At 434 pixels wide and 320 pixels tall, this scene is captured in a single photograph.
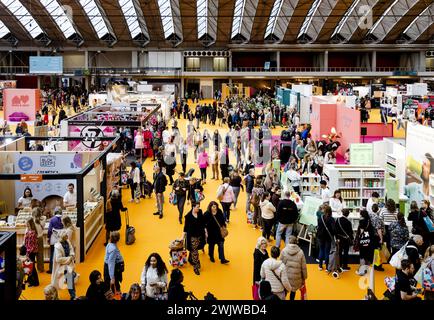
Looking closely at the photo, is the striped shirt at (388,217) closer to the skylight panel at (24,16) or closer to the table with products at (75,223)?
the table with products at (75,223)

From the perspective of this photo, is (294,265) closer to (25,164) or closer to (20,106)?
(25,164)

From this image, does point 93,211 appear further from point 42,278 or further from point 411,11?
point 411,11

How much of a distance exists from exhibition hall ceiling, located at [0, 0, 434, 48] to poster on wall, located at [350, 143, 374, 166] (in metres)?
24.5

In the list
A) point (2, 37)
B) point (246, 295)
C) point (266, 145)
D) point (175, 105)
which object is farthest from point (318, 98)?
point (2, 37)

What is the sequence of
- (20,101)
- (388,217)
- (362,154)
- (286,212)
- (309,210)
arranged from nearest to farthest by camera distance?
1. (286,212)
2. (388,217)
3. (309,210)
4. (362,154)
5. (20,101)

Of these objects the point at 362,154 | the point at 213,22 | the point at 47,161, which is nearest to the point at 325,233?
the point at 362,154

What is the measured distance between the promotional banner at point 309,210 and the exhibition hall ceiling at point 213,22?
2829cm

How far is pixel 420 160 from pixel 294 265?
6.57 m

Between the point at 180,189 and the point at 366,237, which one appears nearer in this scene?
the point at 366,237

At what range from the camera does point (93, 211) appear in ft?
34.7

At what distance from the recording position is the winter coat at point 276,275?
21.4 feet

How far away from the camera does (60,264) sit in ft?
25.2

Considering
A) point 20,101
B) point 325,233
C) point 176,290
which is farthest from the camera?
point 20,101

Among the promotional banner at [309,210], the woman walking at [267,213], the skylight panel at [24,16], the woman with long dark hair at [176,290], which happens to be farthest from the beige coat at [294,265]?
the skylight panel at [24,16]
